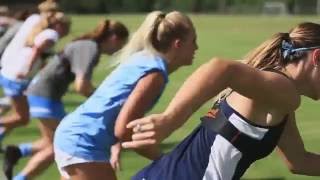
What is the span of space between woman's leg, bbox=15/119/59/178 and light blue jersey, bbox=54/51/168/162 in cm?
213

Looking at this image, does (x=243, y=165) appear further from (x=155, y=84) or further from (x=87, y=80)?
(x=87, y=80)

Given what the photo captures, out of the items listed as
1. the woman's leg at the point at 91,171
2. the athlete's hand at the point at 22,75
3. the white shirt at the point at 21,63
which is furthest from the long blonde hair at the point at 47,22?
the woman's leg at the point at 91,171

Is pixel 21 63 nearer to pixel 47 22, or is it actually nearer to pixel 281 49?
pixel 47 22

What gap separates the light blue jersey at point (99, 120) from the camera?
509 cm

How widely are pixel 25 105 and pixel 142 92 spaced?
5063 mm

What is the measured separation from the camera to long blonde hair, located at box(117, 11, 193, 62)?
15.7 ft

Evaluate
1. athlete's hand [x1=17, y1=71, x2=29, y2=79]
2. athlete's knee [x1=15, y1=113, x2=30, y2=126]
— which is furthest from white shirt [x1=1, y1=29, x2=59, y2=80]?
athlete's knee [x1=15, y1=113, x2=30, y2=126]

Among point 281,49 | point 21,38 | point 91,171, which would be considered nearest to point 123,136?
point 91,171

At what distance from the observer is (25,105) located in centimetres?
959

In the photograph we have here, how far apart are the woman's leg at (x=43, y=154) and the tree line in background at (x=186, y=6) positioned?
63.6m

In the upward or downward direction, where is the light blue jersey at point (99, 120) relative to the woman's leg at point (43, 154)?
upward

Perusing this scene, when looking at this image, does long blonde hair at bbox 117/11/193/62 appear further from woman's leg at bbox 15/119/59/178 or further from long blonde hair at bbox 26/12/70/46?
long blonde hair at bbox 26/12/70/46

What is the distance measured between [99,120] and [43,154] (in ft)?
8.19

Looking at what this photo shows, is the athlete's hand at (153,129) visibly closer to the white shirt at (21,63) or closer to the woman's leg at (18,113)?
the white shirt at (21,63)
